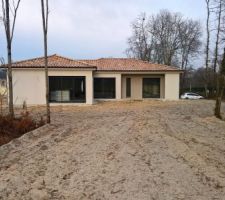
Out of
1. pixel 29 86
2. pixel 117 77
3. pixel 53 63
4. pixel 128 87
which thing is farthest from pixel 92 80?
pixel 128 87

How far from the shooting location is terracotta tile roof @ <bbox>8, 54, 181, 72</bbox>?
94.3ft

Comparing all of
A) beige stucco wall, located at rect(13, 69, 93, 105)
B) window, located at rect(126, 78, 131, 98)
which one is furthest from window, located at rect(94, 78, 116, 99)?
beige stucco wall, located at rect(13, 69, 93, 105)

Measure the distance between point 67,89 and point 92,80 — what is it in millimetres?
2111

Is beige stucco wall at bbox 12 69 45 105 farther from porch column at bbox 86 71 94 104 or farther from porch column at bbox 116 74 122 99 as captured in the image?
porch column at bbox 116 74 122 99

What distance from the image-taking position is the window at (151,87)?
36906 mm

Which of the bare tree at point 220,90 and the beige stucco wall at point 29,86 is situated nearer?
the bare tree at point 220,90

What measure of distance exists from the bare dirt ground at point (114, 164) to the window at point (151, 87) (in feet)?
76.7

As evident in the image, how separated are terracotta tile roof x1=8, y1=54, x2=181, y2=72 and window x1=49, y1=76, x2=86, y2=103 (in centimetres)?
107

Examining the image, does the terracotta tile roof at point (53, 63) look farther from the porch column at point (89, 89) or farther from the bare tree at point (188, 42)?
the bare tree at point (188, 42)

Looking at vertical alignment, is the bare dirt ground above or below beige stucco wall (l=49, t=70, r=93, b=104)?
below

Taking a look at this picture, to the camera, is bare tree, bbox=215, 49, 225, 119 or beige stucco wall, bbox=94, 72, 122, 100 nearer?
bare tree, bbox=215, 49, 225, 119

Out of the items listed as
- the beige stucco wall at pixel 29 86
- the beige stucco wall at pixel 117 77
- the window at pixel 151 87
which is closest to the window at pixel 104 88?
the beige stucco wall at pixel 117 77

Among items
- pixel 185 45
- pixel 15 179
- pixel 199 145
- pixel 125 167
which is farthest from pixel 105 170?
pixel 185 45

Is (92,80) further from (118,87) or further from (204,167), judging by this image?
(204,167)
